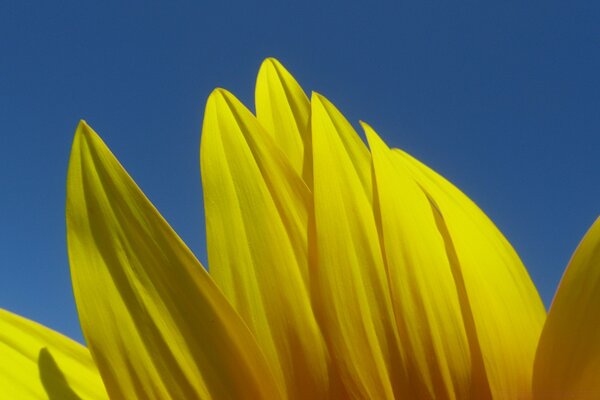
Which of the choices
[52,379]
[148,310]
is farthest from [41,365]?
[148,310]

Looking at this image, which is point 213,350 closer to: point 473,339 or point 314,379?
point 314,379

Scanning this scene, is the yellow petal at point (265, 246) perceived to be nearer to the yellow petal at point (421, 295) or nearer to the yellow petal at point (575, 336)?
the yellow petal at point (421, 295)

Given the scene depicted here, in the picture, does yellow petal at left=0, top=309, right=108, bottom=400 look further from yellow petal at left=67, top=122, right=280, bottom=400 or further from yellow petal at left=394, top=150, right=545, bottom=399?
yellow petal at left=394, top=150, right=545, bottom=399

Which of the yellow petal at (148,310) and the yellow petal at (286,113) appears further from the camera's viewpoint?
the yellow petal at (286,113)

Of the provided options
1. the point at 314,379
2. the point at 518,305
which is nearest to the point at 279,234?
the point at 314,379

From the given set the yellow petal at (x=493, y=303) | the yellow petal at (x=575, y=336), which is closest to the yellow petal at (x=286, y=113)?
the yellow petal at (x=493, y=303)

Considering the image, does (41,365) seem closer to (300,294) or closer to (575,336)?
(300,294)

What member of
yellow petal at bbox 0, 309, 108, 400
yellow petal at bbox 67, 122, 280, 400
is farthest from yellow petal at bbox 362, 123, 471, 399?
yellow petal at bbox 0, 309, 108, 400
